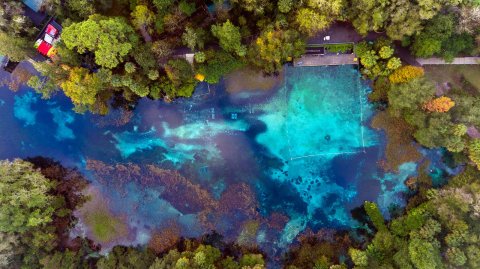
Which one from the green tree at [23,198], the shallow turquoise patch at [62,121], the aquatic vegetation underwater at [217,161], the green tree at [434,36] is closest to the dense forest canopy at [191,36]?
the green tree at [434,36]

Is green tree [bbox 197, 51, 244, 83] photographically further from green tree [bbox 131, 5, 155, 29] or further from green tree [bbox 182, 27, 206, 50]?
green tree [bbox 131, 5, 155, 29]

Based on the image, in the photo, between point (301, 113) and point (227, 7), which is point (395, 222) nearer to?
point (301, 113)

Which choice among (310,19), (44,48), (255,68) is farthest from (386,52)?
(44,48)

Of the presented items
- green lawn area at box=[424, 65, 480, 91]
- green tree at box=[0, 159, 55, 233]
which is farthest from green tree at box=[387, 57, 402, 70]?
green tree at box=[0, 159, 55, 233]

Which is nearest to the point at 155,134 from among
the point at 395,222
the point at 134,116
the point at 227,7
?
the point at 134,116

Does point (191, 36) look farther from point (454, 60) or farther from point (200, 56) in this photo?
point (454, 60)

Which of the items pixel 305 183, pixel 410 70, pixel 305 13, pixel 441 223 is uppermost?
pixel 305 13
